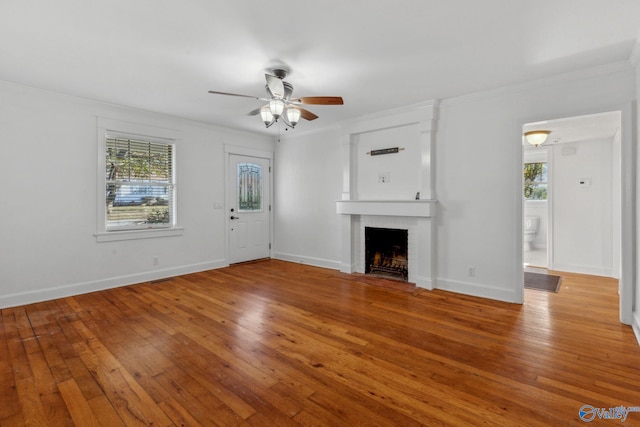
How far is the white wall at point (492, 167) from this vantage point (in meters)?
3.20

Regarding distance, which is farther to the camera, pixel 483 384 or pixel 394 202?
pixel 394 202

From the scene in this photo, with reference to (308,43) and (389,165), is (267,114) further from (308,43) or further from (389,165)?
(389,165)

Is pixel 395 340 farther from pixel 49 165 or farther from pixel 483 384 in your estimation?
pixel 49 165

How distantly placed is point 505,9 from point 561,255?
476 centimetres

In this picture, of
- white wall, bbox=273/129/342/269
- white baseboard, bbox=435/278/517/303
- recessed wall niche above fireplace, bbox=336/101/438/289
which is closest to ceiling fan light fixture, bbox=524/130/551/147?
recessed wall niche above fireplace, bbox=336/101/438/289

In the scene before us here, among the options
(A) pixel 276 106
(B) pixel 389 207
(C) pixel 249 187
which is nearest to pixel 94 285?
(C) pixel 249 187

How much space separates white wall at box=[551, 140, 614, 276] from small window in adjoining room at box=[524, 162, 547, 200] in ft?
4.36

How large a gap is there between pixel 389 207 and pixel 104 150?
4.23 m

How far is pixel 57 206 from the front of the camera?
12.7ft

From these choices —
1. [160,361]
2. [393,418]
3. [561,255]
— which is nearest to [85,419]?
[160,361]

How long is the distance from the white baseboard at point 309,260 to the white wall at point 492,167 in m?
1.86

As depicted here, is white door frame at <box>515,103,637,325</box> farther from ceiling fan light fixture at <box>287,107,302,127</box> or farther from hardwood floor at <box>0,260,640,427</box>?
ceiling fan light fixture at <box>287,107,302,127</box>

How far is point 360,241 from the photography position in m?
5.16

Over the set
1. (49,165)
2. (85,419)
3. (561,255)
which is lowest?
(85,419)
